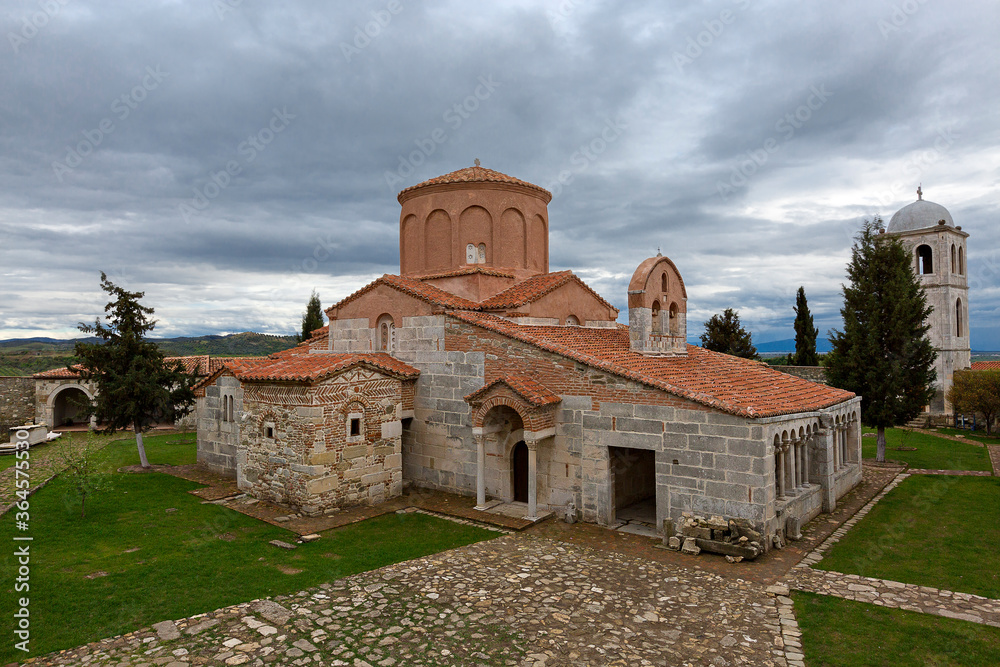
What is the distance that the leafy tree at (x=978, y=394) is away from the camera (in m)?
22.3

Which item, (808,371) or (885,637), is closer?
(885,637)

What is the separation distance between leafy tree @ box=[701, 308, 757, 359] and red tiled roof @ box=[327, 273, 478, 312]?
21.0 m

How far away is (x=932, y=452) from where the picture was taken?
19031mm

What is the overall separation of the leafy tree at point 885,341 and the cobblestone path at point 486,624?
1230 centimetres

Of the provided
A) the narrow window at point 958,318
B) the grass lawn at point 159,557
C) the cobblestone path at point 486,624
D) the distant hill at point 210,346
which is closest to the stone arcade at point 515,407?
the grass lawn at point 159,557

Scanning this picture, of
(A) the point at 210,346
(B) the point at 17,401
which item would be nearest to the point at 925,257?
(B) the point at 17,401

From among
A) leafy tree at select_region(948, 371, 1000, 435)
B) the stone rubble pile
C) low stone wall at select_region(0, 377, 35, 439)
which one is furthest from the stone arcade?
low stone wall at select_region(0, 377, 35, 439)

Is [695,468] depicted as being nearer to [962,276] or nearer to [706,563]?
[706,563]

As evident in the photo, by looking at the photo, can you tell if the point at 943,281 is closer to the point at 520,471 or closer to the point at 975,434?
the point at 975,434

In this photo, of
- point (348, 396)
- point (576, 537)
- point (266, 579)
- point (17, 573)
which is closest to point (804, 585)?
point (576, 537)

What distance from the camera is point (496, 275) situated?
15.7 meters

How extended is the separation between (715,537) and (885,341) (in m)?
12.4

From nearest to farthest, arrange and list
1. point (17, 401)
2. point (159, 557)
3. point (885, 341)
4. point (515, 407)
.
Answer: point (159, 557) < point (515, 407) < point (885, 341) < point (17, 401)

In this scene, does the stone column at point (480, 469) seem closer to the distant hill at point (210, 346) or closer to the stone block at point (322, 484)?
the stone block at point (322, 484)
